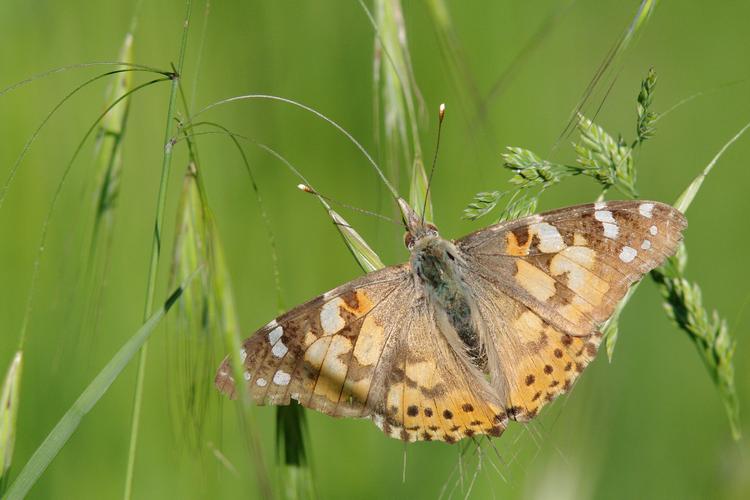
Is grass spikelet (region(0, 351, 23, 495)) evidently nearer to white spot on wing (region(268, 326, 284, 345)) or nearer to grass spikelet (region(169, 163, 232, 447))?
grass spikelet (region(169, 163, 232, 447))

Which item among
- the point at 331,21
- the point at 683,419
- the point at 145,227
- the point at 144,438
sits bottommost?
the point at 683,419

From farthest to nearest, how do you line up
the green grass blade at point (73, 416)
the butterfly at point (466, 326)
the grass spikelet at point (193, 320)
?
the butterfly at point (466, 326)
the grass spikelet at point (193, 320)
the green grass blade at point (73, 416)

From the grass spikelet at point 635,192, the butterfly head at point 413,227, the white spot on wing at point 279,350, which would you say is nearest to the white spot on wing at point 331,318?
the white spot on wing at point 279,350

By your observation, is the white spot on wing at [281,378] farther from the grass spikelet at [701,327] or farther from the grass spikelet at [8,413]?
the grass spikelet at [701,327]

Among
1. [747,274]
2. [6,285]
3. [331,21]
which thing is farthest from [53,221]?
[747,274]

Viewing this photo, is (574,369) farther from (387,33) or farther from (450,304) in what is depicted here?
(387,33)

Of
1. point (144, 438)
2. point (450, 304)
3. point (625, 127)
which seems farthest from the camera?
point (625, 127)

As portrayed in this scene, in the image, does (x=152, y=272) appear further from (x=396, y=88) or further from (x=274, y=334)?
(x=396, y=88)
